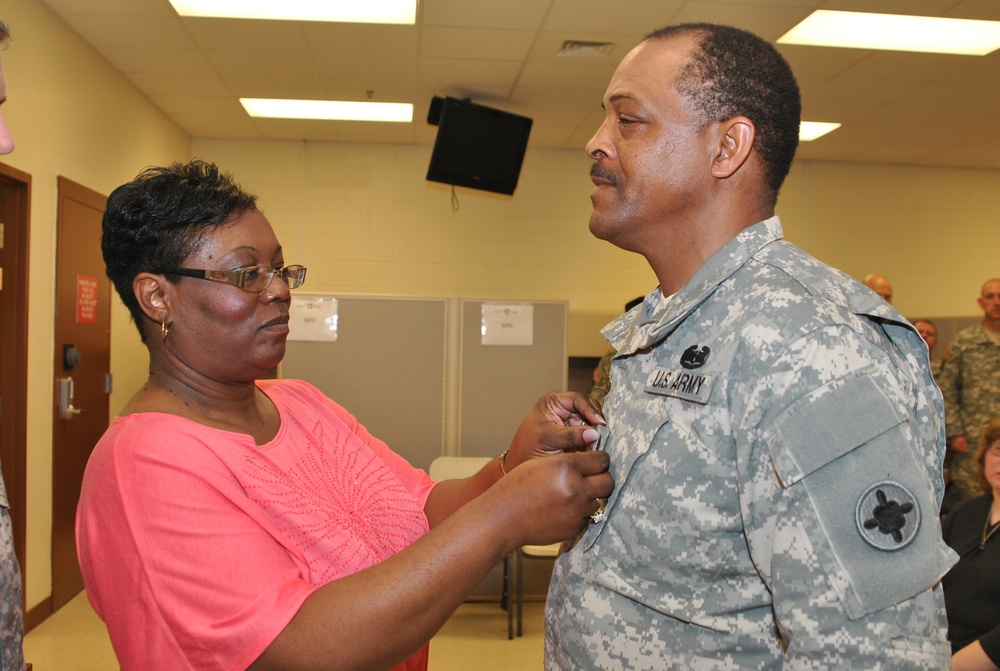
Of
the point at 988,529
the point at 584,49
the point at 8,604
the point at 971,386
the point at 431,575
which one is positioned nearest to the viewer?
the point at 431,575

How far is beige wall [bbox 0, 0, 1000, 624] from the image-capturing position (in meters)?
6.49

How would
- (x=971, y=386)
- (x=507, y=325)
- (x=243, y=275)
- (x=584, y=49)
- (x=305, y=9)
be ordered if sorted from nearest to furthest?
(x=243, y=275) < (x=305, y=9) < (x=507, y=325) < (x=584, y=49) < (x=971, y=386)

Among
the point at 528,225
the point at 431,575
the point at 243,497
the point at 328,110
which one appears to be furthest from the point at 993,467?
the point at 328,110

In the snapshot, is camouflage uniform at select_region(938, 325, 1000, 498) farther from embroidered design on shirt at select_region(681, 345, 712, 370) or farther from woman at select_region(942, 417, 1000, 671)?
embroidered design on shirt at select_region(681, 345, 712, 370)

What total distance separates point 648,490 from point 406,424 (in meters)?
3.33

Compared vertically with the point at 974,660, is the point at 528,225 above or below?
above

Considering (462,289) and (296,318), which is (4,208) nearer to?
(296,318)

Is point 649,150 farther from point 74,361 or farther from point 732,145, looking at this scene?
point 74,361

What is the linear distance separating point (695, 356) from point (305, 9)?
358 centimetres

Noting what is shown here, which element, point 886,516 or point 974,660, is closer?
point 886,516

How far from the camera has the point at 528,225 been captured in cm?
666

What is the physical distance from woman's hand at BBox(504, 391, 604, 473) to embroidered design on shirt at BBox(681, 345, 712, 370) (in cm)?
22

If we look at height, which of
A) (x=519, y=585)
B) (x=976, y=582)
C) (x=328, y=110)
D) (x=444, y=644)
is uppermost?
(x=328, y=110)

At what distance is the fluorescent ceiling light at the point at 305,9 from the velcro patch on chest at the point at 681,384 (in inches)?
130
